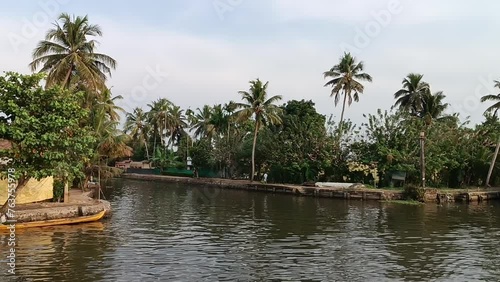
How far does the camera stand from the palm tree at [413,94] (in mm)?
54844

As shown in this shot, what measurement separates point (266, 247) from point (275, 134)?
3452cm

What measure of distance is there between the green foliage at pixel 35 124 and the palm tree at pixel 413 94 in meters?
44.8

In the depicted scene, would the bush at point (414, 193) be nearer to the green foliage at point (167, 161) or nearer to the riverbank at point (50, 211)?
the riverbank at point (50, 211)

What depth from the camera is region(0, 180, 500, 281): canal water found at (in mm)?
12844

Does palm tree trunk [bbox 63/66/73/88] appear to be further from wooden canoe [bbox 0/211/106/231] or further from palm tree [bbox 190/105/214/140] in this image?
palm tree [bbox 190/105/214/140]

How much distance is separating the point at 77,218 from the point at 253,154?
29639 millimetres

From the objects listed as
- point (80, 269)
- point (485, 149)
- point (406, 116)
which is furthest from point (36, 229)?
point (485, 149)

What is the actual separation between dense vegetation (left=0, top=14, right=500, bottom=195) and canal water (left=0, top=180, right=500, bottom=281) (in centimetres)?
387

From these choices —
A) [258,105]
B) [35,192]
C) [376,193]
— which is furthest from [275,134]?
[35,192]

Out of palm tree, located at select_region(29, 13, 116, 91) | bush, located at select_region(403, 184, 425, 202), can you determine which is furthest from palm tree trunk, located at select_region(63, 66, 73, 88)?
bush, located at select_region(403, 184, 425, 202)

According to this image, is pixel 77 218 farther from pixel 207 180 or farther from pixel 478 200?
pixel 207 180

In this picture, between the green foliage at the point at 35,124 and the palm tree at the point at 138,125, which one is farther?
the palm tree at the point at 138,125

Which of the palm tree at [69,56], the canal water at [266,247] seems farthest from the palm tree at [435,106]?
the palm tree at [69,56]

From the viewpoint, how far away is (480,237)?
19266mm
